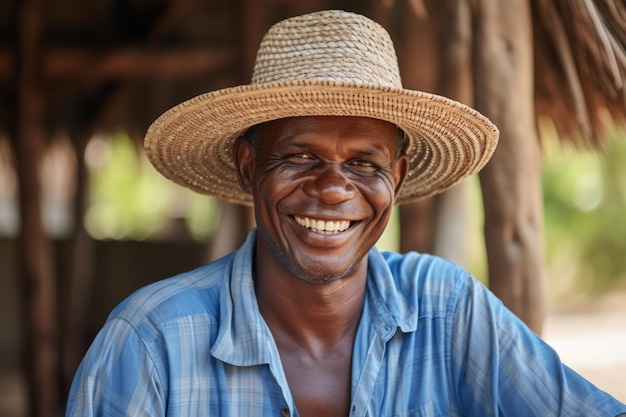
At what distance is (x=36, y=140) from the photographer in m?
4.62

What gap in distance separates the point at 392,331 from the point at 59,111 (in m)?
4.79

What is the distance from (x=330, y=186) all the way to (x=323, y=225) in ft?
0.32

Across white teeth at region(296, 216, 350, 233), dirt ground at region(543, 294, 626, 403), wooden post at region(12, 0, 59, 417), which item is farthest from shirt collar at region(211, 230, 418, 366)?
dirt ground at region(543, 294, 626, 403)

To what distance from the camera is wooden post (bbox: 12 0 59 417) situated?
15.2 feet

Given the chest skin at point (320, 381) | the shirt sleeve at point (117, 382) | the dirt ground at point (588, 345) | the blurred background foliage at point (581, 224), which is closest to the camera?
the shirt sleeve at point (117, 382)

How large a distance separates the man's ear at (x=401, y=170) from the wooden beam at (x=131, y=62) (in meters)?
3.07

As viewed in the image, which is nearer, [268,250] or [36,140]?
[268,250]

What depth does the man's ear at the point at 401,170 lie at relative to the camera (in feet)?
7.42

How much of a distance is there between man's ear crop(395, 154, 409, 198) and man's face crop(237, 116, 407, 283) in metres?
0.14

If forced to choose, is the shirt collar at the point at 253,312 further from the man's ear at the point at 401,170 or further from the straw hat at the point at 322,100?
the straw hat at the point at 322,100

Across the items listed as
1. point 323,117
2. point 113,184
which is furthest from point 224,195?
point 113,184

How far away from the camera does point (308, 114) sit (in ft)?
6.69

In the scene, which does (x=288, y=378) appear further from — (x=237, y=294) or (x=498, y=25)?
(x=498, y=25)

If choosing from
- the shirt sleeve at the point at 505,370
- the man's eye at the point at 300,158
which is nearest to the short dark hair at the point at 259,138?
the man's eye at the point at 300,158
